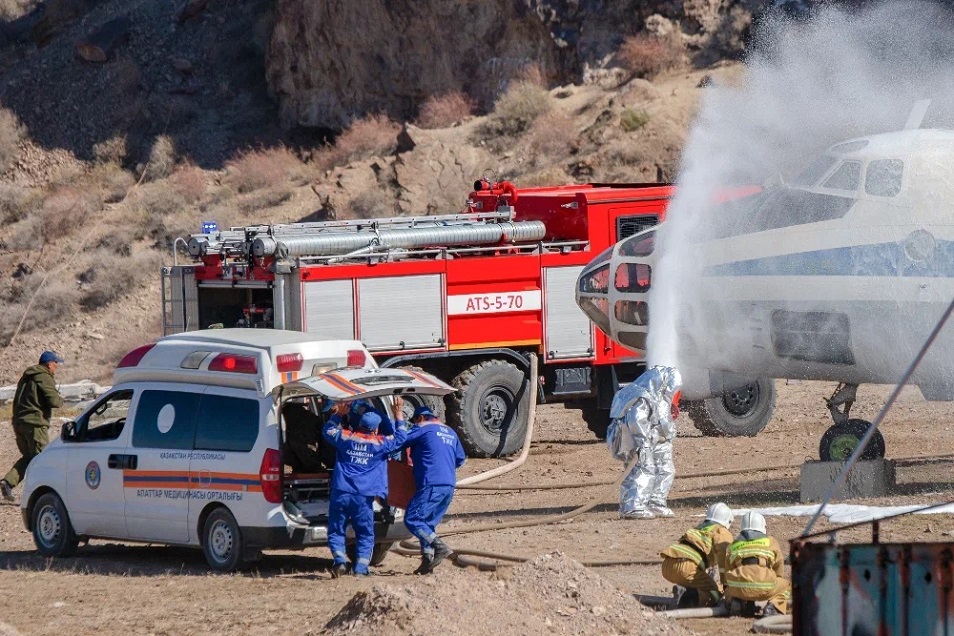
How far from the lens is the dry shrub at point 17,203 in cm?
4075

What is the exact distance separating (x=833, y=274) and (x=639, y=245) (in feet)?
6.76

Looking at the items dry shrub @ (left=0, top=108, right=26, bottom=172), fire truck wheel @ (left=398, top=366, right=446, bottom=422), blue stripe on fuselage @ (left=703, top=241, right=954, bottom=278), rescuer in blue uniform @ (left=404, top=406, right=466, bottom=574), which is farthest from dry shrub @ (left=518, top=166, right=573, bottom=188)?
rescuer in blue uniform @ (left=404, top=406, right=466, bottom=574)

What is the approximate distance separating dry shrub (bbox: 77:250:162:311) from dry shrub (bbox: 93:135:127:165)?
23.2 ft

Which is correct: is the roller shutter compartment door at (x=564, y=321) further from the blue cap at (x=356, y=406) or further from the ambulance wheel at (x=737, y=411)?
the blue cap at (x=356, y=406)

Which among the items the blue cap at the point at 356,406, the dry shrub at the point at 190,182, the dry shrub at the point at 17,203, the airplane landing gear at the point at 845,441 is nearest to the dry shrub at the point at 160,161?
the dry shrub at the point at 190,182

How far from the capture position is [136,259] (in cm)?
3653

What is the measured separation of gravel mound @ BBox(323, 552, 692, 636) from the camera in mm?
8242

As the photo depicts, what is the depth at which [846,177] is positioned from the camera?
528 inches

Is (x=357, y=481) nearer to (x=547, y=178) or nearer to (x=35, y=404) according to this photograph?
(x=35, y=404)

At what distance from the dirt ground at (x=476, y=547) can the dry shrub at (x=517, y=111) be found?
17.9m

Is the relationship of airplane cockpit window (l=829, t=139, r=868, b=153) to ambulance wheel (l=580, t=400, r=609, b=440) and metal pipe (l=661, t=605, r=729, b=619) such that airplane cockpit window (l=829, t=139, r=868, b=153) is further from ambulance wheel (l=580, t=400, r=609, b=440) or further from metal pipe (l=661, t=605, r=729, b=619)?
ambulance wheel (l=580, t=400, r=609, b=440)

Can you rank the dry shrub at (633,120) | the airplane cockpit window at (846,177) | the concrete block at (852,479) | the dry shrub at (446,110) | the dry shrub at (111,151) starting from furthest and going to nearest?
the dry shrub at (111,151) → the dry shrub at (446,110) → the dry shrub at (633,120) → the concrete block at (852,479) → the airplane cockpit window at (846,177)

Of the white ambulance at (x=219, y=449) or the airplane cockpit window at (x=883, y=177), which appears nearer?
the white ambulance at (x=219, y=449)

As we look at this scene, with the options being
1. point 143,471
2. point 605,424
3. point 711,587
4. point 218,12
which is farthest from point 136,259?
point 711,587
